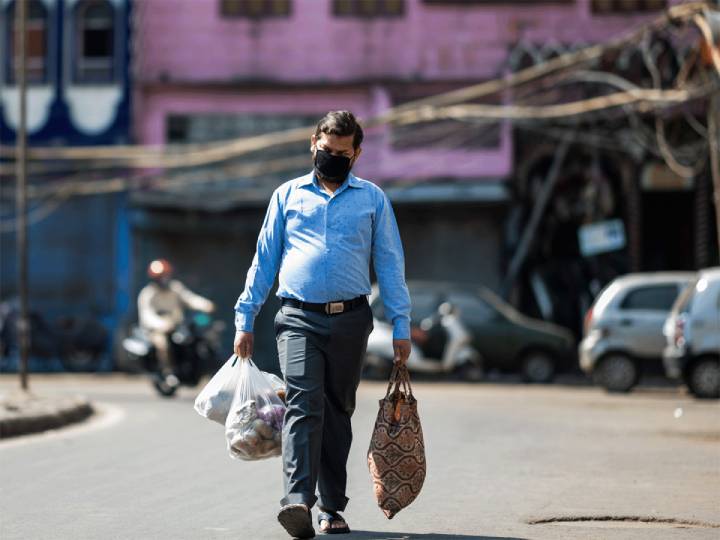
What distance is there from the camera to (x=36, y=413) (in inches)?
613

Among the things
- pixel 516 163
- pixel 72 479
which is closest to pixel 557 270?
pixel 516 163

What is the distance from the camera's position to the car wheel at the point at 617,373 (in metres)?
23.7

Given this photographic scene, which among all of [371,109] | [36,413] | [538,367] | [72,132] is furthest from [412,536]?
[72,132]

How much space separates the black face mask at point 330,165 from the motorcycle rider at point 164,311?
1386cm

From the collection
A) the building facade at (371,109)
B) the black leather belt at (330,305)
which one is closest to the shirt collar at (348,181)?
the black leather belt at (330,305)

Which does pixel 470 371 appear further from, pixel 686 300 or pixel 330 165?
pixel 330 165

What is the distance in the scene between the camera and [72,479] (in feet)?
34.9

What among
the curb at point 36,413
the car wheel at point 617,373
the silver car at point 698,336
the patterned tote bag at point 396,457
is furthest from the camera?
the car wheel at point 617,373

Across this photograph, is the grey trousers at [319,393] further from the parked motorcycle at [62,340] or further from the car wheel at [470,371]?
the parked motorcycle at [62,340]

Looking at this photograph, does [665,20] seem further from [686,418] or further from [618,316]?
[618,316]

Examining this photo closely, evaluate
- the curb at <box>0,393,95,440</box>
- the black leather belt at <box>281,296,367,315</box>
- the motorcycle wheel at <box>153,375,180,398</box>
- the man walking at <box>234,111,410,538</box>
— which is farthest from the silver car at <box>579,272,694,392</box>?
the black leather belt at <box>281,296,367,315</box>

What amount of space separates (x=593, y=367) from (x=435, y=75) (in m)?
11.2

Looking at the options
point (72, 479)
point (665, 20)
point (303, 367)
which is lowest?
point (72, 479)

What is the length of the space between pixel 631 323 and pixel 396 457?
16.2m
